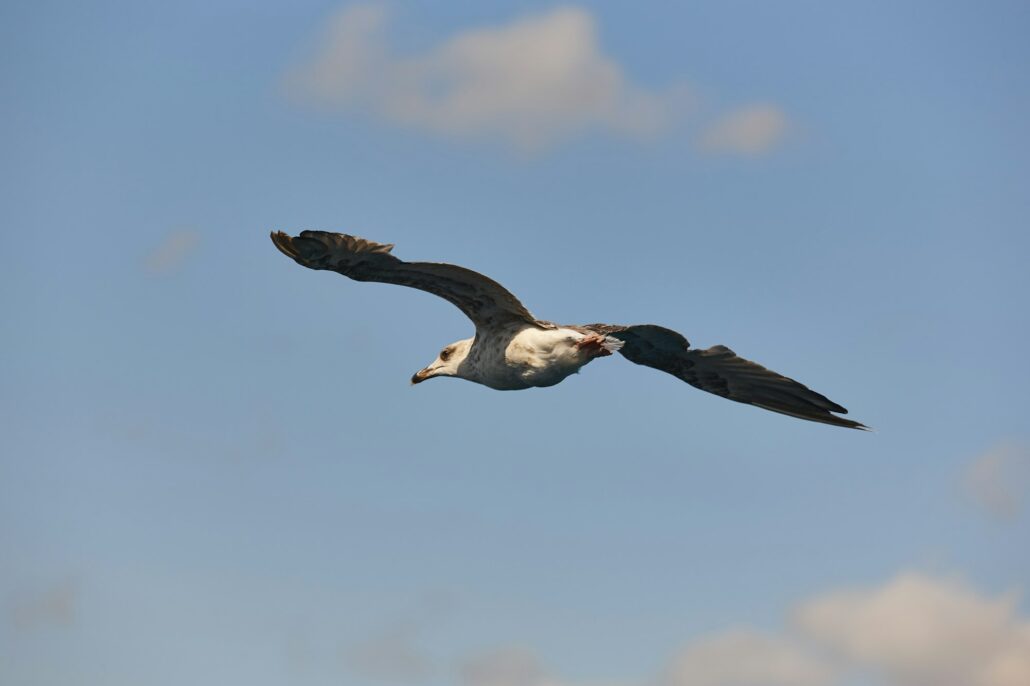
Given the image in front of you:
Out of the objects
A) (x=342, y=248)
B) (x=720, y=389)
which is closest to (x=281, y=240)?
(x=342, y=248)

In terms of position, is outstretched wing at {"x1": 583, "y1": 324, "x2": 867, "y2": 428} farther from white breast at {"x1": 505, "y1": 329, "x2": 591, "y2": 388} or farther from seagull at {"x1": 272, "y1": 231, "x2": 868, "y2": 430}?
white breast at {"x1": 505, "y1": 329, "x2": 591, "y2": 388}

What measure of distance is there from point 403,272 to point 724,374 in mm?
5020

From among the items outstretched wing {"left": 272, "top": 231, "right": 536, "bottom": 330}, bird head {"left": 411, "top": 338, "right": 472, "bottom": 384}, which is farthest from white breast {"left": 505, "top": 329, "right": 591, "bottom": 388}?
bird head {"left": 411, "top": 338, "right": 472, "bottom": 384}

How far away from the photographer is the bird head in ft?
66.8

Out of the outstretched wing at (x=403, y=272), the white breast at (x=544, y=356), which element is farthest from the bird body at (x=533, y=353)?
the outstretched wing at (x=403, y=272)

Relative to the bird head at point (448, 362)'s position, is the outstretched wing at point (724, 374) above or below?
below

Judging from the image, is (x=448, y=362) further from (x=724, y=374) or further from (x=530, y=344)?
(x=724, y=374)

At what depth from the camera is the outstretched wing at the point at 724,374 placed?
18.6 meters

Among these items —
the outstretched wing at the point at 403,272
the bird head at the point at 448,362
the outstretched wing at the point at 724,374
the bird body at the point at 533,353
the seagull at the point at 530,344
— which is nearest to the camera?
the outstretched wing at the point at 403,272

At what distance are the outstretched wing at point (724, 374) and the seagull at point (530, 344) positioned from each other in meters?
0.01

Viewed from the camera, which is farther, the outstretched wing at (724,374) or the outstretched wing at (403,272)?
the outstretched wing at (724,374)

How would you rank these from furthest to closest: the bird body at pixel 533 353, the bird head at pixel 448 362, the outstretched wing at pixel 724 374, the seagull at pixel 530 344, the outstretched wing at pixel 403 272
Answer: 1. the bird head at pixel 448 362
2. the outstretched wing at pixel 724 374
3. the bird body at pixel 533 353
4. the seagull at pixel 530 344
5. the outstretched wing at pixel 403 272

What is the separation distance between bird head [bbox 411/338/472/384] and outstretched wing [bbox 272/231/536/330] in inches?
48.3

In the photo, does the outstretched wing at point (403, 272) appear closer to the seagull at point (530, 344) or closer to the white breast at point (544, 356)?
the seagull at point (530, 344)
